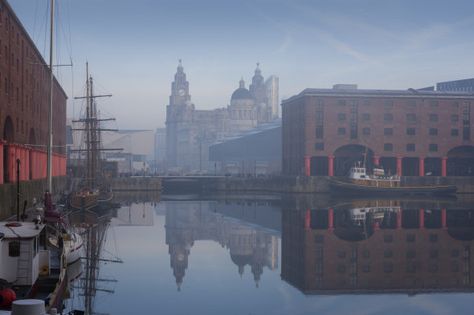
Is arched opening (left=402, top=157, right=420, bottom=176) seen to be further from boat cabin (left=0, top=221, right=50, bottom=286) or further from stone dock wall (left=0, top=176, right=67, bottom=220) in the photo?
boat cabin (left=0, top=221, right=50, bottom=286)

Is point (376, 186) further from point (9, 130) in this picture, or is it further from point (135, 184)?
point (9, 130)

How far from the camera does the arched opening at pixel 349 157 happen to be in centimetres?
10894

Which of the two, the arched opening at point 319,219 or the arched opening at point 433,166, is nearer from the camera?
the arched opening at point 319,219

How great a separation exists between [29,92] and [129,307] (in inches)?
1834

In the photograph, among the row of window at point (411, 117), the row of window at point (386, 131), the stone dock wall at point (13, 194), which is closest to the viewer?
the stone dock wall at point (13, 194)

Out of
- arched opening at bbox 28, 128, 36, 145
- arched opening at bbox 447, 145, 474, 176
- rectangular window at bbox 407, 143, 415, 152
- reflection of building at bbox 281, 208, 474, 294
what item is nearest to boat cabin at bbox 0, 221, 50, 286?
reflection of building at bbox 281, 208, 474, 294

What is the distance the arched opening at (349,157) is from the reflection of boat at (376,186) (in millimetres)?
5162

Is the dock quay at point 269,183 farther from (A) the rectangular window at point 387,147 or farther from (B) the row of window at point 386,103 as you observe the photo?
(B) the row of window at point 386,103

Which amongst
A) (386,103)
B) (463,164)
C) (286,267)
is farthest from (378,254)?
(463,164)

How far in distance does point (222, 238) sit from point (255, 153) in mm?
130257

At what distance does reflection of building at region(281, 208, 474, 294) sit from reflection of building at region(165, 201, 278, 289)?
128 centimetres

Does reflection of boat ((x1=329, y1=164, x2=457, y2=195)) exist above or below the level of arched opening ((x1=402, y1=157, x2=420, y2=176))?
below

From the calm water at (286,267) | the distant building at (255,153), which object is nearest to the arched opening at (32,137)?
the calm water at (286,267)

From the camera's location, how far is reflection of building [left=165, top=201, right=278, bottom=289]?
1341 inches
